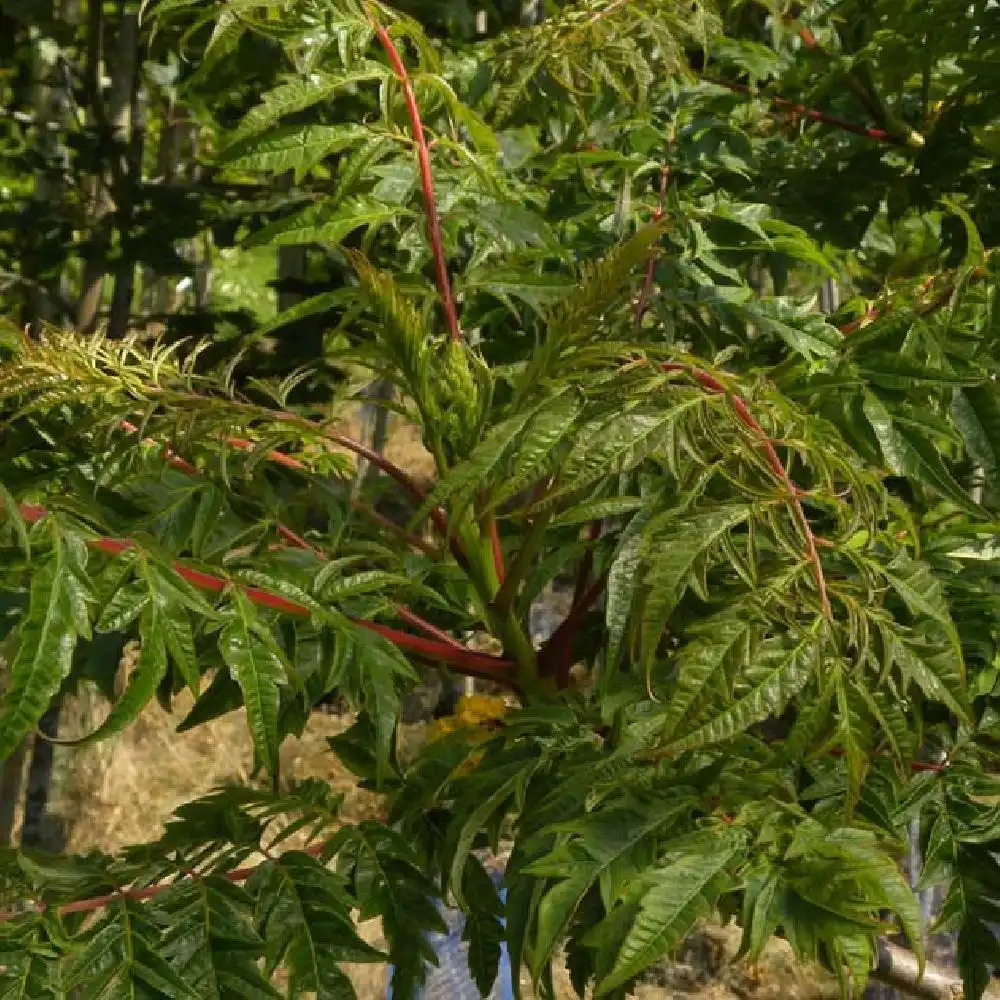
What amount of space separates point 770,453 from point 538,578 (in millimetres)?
287

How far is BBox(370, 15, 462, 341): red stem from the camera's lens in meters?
1.05

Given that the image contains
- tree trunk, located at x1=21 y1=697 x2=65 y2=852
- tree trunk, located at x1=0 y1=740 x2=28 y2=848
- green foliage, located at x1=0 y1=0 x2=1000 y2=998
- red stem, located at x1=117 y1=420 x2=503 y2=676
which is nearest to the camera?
green foliage, located at x1=0 y1=0 x2=1000 y2=998

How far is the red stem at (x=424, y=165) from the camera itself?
3.46ft

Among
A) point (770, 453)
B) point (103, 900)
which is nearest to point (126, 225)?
point (103, 900)

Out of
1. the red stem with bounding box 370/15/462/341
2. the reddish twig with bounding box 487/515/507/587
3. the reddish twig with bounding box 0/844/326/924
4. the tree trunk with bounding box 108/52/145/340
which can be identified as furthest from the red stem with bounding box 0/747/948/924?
the tree trunk with bounding box 108/52/145/340

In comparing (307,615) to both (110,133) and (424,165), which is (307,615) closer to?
(424,165)

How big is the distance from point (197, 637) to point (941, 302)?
0.66 m

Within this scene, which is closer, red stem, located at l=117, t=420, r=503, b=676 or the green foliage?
the green foliage

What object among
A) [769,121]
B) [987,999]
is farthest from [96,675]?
[987,999]

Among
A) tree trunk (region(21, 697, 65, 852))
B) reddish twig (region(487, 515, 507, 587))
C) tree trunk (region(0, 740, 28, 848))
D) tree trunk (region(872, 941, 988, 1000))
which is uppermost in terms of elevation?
reddish twig (region(487, 515, 507, 587))

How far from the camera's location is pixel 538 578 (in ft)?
3.39

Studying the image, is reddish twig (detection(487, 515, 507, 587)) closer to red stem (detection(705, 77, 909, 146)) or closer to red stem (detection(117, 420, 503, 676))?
red stem (detection(117, 420, 503, 676))

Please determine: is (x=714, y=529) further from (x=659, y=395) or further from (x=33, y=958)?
(x=33, y=958)

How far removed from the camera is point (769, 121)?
1837mm
